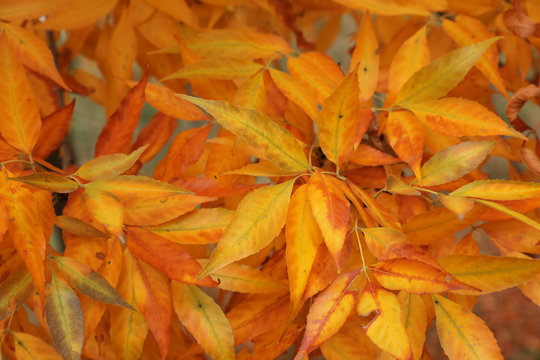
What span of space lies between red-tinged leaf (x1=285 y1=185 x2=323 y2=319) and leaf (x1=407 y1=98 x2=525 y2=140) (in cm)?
11

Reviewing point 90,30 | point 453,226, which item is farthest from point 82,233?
point 90,30

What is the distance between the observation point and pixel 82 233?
0.33 m

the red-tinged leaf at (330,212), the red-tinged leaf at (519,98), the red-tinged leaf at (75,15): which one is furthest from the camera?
the red-tinged leaf at (75,15)

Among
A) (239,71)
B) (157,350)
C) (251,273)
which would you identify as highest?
(239,71)

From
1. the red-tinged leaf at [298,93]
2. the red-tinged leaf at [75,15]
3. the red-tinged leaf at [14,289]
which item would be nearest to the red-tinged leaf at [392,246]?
the red-tinged leaf at [298,93]

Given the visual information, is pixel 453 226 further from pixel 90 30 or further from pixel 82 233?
pixel 90 30

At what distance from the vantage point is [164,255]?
34 centimetres

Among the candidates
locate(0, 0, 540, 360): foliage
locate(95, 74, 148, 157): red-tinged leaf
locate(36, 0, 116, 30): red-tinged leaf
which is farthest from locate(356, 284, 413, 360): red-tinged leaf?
locate(36, 0, 116, 30): red-tinged leaf

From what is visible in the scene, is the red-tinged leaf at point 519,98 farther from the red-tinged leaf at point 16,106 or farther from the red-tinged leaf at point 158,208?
the red-tinged leaf at point 16,106

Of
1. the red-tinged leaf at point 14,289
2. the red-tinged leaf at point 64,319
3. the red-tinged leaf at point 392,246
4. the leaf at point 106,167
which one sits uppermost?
the leaf at point 106,167

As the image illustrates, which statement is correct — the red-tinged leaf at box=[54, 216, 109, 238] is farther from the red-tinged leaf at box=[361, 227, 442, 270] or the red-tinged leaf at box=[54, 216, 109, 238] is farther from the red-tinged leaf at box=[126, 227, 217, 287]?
the red-tinged leaf at box=[361, 227, 442, 270]

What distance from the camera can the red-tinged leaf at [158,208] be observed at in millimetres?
342

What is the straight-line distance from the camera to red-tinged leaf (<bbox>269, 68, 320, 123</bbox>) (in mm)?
380

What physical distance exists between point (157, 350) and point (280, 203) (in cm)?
21
